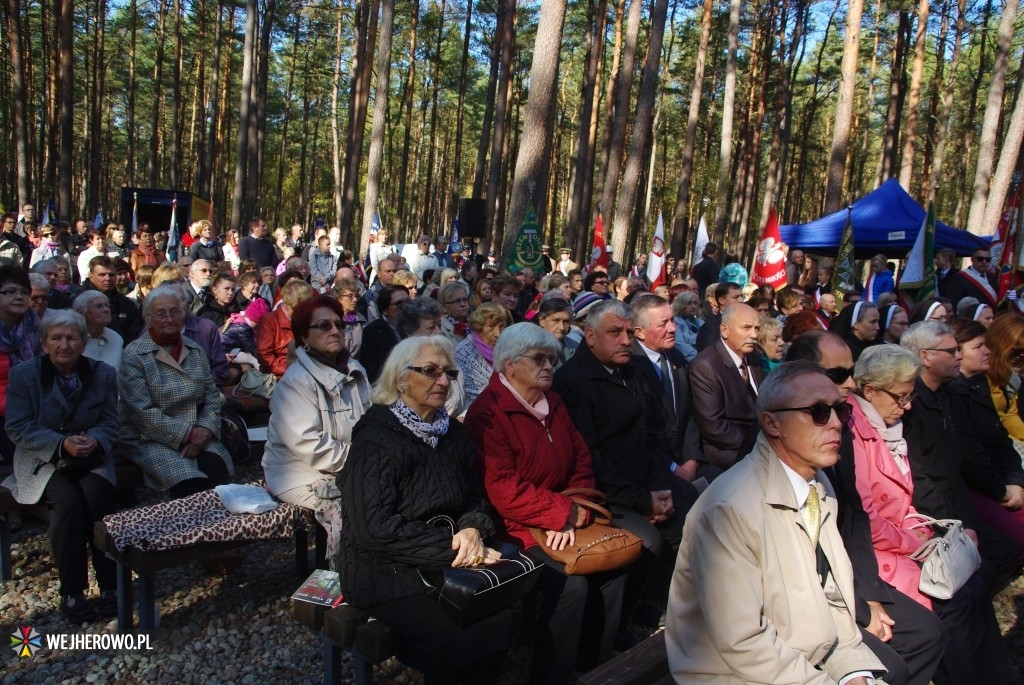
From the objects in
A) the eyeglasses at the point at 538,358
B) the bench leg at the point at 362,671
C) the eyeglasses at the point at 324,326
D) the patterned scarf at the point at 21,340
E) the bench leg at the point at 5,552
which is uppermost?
the eyeglasses at the point at 324,326

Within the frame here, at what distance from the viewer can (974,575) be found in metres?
3.91

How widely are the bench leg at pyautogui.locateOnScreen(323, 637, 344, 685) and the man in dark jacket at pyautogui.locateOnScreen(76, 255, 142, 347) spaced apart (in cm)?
471

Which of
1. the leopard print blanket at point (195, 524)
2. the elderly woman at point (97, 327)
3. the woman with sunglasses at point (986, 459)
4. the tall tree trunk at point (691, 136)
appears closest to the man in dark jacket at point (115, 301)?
the elderly woman at point (97, 327)

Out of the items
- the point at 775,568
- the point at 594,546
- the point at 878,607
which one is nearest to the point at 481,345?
the point at 594,546

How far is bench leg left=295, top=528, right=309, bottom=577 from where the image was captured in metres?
4.57

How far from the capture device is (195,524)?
3912 millimetres

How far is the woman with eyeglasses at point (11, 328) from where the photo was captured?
16.0 feet

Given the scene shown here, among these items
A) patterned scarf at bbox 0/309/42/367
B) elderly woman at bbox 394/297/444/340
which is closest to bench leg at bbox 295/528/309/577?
elderly woman at bbox 394/297/444/340

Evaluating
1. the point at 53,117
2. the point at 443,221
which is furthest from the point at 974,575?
the point at 443,221

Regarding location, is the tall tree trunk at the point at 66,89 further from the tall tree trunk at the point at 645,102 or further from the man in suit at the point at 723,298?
the man in suit at the point at 723,298

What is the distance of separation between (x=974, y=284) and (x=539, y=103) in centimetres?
697

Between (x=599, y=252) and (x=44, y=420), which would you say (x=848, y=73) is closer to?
(x=599, y=252)

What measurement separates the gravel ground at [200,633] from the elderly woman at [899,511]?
0.94 m

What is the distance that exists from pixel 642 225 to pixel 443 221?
39.6ft
